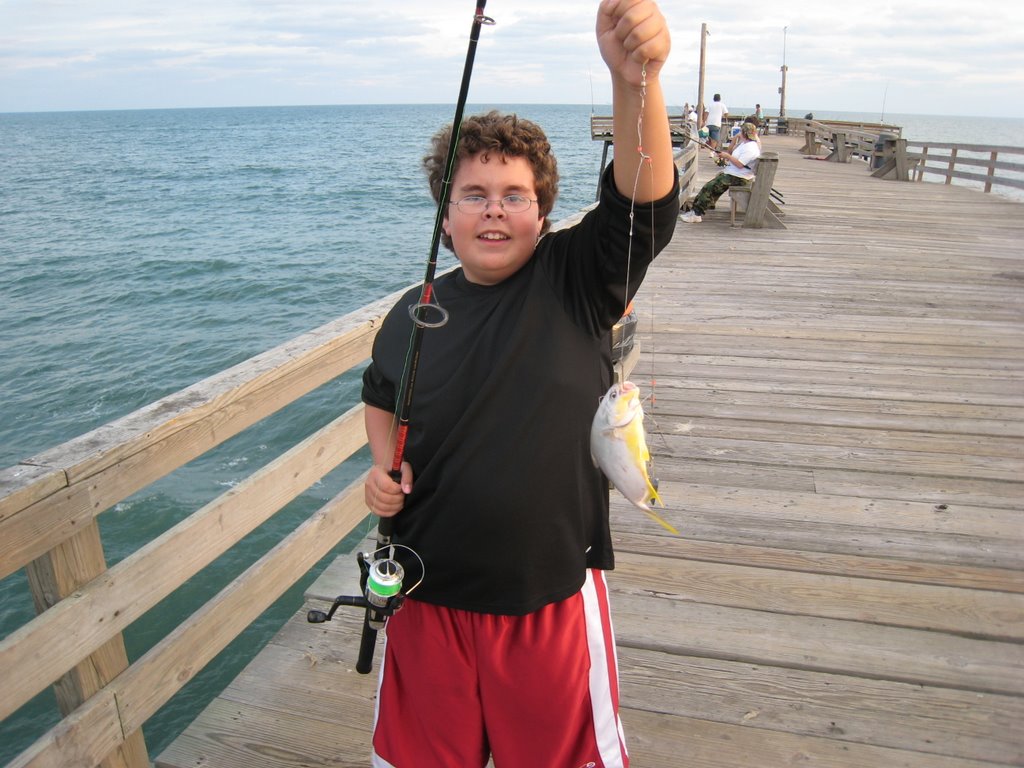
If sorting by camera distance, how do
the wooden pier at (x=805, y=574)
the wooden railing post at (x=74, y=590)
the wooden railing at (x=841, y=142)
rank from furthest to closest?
→ the wooden railing at (x=841, y=142) → the wooden pier at (x=805, y=574) → the wooden railing post at (x=74, y=590)

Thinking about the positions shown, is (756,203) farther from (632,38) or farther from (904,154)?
(632,38)

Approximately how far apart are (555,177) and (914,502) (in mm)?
2679

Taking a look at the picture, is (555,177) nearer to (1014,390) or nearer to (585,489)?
(585,489)

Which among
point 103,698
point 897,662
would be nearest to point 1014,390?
point 897,662

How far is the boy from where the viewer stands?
1.56m

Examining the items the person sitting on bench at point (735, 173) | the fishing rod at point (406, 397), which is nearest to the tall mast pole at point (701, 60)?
the person sitting on bench at point (735, 173)

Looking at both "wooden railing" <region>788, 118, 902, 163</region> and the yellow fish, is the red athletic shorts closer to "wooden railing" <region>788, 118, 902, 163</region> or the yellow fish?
the yellow fish

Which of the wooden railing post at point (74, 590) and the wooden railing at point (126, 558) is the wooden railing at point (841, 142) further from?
the wooden railing post at point (74, 590)

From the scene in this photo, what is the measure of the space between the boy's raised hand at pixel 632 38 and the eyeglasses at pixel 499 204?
13.1 inches

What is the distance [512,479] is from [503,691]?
45 cm

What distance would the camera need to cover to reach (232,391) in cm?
217

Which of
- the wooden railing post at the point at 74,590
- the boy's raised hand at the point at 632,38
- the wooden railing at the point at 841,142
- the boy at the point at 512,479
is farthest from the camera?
the wooden railing at the point at 841,142

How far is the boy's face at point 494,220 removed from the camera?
1.64 metres

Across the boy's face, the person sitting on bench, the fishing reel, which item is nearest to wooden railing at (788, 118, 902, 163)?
the person sitting on bench
